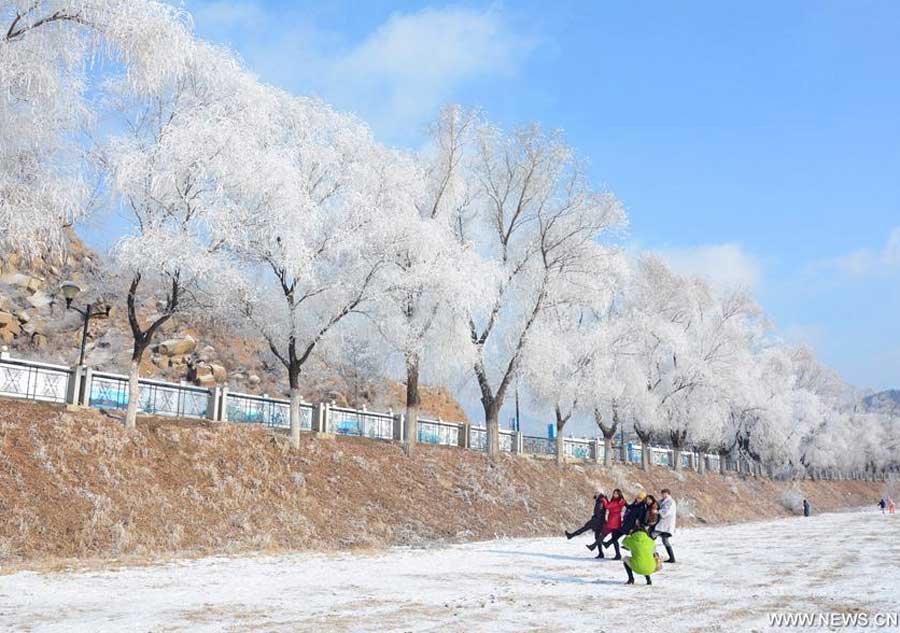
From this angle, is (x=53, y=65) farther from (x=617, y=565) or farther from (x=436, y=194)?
(x=436, y=194)

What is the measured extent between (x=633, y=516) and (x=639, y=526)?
1.58 m

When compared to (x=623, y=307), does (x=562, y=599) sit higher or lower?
lower

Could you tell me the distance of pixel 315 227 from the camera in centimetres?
2225

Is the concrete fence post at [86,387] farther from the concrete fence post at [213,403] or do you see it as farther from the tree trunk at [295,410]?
the tree trunk at [295,410]

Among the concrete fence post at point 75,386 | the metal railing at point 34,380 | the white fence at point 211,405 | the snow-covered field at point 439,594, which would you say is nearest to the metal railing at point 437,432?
the white fence at point 211,405

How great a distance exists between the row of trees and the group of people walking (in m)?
9.30

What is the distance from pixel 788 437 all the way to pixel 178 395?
55.0m

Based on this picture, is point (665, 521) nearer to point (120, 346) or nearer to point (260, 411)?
point (260, 411)

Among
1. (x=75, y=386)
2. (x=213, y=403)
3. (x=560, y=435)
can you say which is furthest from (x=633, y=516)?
(x=560, y=435)

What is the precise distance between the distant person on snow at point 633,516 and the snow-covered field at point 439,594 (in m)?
0.87

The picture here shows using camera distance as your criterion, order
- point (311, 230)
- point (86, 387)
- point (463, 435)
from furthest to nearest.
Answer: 1. point (463, 435)
2. point (311, 230)
3. point (86, 387)

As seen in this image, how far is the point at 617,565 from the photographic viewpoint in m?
16.7

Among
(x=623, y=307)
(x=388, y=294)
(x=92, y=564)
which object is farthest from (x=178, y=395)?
(x=623, y=307)

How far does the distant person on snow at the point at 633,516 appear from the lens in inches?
656
